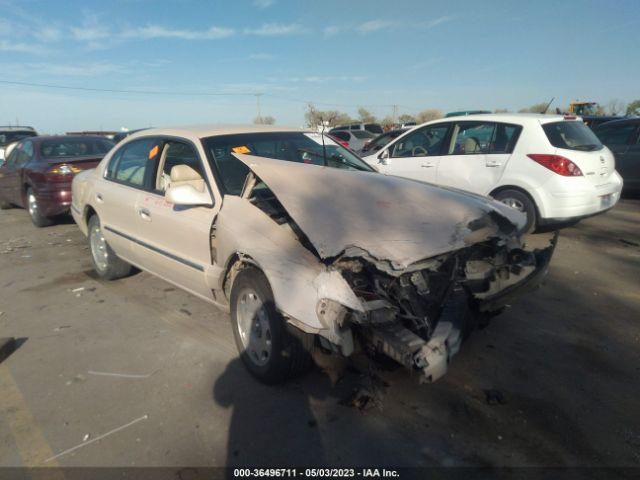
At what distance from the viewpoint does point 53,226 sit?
26.8 feet

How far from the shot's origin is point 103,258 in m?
5.00

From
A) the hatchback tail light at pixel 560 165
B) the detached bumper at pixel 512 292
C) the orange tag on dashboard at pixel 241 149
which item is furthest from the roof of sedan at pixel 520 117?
the orange tag on dashboard at pixel 241 149

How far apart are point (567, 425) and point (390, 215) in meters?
1.61

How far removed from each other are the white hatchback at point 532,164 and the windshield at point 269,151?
1.39m

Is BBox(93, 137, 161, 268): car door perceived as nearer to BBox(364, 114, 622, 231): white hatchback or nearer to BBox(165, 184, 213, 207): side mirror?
BBox(165, 184, 213, 207): side mirror

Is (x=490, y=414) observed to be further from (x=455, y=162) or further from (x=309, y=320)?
(x=455, y=162)

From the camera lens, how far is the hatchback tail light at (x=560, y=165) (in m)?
5.52

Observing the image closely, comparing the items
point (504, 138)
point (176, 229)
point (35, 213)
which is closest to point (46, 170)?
point (35, 213)

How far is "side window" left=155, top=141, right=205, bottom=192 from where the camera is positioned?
3.71 metres

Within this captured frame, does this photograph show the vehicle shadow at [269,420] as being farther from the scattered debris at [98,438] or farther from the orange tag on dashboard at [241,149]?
the orange tag on dashboard at [241,149]

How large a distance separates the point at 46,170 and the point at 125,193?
4187 mm

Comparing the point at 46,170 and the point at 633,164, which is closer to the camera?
the point at 46,170

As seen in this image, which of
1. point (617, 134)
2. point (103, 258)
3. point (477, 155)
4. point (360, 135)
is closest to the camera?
point (103, 258)

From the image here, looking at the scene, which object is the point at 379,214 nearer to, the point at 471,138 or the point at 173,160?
the point at 173,160
